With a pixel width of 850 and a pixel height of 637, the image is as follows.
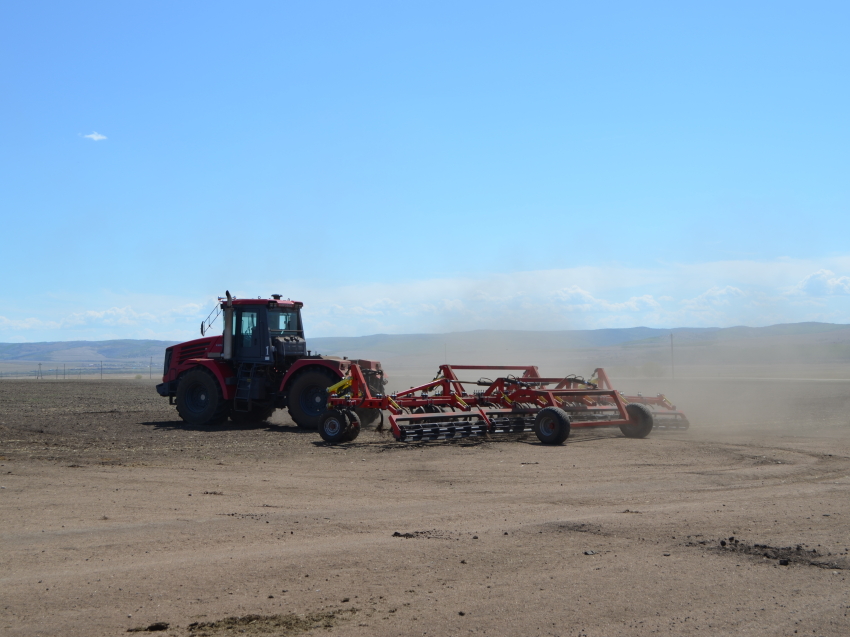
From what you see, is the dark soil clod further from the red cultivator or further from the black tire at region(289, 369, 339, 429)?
the black tire at region(289, 369, 339, 429)

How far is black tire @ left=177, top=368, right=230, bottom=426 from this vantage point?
19.8 meters

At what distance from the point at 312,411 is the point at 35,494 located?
9095mm

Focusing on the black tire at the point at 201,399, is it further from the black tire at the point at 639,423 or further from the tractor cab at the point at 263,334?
the black tire at the point at 639,423

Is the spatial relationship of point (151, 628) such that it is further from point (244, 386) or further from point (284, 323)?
point (284, 323)

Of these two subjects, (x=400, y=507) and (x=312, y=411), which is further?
(x=312, y=411)

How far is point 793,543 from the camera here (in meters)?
7.20

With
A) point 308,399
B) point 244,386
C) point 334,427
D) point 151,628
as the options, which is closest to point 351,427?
point 334,427

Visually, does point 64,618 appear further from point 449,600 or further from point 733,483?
point 733,483

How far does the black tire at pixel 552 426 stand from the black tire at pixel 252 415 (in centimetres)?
795

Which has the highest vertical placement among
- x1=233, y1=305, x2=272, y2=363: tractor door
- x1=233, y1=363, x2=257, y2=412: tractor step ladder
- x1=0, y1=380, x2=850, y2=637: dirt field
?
x1=233, y1=305, x2=272, y2=363: tractor door

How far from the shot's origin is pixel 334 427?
51.3ft

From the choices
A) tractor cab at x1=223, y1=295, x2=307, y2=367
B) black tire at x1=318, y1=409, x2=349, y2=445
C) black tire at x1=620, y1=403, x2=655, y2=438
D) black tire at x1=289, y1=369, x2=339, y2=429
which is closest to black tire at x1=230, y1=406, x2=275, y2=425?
tractor cab at x1=223, y1=295, x2=307, y2=367

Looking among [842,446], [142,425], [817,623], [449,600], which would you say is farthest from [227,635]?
[142,425]

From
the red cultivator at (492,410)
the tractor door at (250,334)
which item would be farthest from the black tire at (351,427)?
the tractor door at (250,334)
